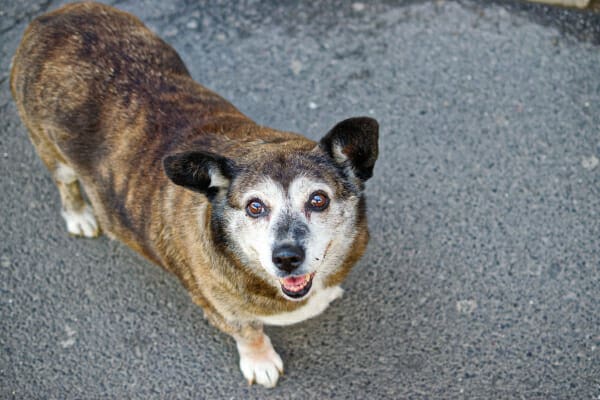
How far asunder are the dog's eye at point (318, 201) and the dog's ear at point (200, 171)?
0.37 metres

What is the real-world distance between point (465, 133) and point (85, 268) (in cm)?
266

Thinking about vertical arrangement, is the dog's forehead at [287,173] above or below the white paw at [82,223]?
above

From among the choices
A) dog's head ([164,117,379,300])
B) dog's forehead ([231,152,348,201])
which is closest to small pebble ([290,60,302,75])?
dog's head ([164,117,379,300])

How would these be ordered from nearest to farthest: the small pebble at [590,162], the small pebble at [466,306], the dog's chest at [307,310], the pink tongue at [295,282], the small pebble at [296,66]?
the pink tongue at [295,282] < the dog's chest at [307,310] < the small pebble at [466,306] < the small pebble at [590,162] < the small pebble at [296,66]

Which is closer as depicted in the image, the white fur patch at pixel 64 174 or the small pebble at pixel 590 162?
the white fur patch at pixel 64 174

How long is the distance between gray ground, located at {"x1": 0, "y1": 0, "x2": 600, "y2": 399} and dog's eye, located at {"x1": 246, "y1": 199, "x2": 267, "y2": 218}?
117cm

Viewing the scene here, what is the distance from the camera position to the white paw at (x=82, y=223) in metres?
3.87

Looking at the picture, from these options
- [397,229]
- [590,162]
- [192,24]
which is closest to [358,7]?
[192,24]

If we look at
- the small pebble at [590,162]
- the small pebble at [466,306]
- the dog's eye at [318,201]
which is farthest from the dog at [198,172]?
the small pebble at [590,162]

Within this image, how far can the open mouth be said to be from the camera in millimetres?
2768

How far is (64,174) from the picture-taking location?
3.69 m

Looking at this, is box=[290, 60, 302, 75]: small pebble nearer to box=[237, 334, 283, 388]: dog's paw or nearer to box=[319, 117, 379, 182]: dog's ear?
box=[319, 117, 379, 182]: dog's ear

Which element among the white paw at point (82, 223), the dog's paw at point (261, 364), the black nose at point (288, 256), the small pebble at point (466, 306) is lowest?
the small pebble at point (466, 306)

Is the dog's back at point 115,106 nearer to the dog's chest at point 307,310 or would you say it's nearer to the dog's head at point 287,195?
the dog's head at point 287,195
